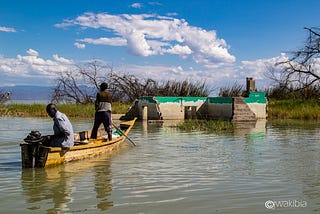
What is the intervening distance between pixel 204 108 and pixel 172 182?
18.2 meters

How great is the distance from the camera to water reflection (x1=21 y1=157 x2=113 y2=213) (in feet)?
20.1

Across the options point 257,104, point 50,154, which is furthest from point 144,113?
point 50,154

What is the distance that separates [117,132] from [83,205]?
8.36 m

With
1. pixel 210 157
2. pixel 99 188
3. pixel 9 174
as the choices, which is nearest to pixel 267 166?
pixel 210 157

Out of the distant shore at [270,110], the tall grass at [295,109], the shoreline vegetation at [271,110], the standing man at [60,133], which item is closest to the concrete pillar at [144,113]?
the distant shore at [270,110]

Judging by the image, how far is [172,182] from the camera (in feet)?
24.8

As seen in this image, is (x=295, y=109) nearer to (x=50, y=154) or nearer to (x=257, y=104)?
(x=257, y=104)

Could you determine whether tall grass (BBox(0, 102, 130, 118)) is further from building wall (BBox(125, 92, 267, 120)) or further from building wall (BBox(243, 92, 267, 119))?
building wall (BBox(243, 92, 267, 119))

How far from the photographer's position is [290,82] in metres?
28.8

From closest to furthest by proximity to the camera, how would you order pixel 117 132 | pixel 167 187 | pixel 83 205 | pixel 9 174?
pixel 83 205 < pixel 167 187 < pixel 9 174 < pixel 117 132

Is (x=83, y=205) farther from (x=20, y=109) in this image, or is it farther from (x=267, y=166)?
(x=20, y=109)

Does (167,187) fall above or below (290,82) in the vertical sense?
below

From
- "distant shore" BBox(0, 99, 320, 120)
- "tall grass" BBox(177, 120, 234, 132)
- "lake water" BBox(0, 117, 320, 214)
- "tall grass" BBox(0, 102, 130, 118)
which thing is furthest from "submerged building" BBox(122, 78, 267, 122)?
"lake water" BBox(0, 117, 320, 214)

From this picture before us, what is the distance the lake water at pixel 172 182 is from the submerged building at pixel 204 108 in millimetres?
11614
